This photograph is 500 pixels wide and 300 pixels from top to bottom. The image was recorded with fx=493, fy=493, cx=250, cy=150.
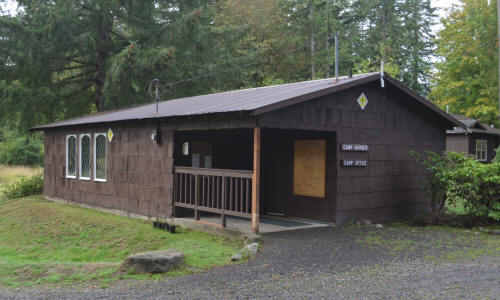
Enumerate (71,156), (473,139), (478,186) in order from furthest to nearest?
1. (473,139)
2. (71,156)
3. (478,186)

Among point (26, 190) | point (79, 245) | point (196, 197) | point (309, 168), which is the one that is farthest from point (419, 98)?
point (26, 190)

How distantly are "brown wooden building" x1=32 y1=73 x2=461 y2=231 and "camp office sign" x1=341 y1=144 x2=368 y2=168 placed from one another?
2 centimetres

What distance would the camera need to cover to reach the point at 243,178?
10805mm

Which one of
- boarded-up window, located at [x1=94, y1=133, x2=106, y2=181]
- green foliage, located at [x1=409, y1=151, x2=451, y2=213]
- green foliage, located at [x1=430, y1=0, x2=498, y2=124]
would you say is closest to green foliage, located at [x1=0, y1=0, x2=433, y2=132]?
green foliage, located at [x1=430, y1=0, x2=498, y2=124]

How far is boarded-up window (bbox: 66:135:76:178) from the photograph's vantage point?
52.0 ft

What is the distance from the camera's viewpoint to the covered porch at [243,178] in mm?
10883

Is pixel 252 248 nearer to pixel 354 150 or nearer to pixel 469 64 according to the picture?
pixel 354 150

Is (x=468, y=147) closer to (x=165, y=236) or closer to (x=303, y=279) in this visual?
(x=165, y=236)

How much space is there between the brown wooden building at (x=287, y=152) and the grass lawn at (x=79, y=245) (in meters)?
0.94

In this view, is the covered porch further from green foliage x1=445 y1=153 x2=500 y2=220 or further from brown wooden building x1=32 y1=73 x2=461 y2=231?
green foliage x1=445 y1=153 x2=500 y2=220

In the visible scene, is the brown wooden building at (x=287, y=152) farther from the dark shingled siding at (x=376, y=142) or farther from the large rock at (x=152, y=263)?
the large rock at (x=152, y=263)

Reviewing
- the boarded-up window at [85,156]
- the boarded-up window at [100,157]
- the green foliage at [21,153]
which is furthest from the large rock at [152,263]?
the green foliage at [21,153]

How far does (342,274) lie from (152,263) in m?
2.64

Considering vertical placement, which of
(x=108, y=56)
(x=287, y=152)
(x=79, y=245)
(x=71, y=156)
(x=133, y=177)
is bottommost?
(x=79, y=245)
